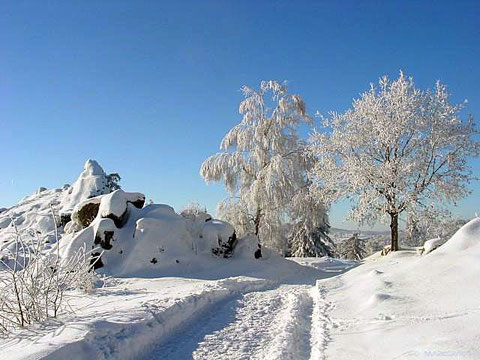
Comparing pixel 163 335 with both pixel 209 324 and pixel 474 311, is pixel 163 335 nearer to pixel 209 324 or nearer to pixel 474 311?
pixel 209 324

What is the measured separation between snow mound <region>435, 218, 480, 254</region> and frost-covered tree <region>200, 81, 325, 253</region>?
12.5 metres

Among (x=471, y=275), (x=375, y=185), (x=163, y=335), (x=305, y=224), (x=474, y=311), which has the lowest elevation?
(x=163, y=335)

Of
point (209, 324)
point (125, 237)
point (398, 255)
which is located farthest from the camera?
point (125, 237)

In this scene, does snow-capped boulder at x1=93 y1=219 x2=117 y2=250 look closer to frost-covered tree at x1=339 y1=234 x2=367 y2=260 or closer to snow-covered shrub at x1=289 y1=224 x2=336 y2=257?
snow-covered shrub at x1=289 y1=224 x2=336 y2=257

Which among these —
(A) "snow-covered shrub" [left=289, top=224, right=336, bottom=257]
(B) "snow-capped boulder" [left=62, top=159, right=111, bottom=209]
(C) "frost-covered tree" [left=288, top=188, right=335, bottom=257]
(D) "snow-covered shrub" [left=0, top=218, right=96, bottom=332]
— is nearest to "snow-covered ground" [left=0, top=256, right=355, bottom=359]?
(D) "snow-covered shrub" [left=0, top=218, right=96, bottom=332]

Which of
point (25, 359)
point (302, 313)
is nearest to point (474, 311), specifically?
point (302, 313)

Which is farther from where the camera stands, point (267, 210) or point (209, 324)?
point (267, 210)

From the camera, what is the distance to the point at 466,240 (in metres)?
7.94

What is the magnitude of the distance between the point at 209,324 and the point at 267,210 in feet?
47.9

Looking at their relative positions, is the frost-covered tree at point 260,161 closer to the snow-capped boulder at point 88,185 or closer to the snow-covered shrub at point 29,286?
the snow-capped boulder at point 88,185

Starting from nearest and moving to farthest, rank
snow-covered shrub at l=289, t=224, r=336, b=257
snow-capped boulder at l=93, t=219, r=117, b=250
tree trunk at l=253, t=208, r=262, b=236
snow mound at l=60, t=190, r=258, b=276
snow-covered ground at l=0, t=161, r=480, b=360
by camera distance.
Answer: snow-covered ground at l=0, t=161, r=480, b=360, snow mound at l=60, t=190, r=258, b=276, snow-capped boulder at l=93, t=219, r=117, b=250, tree trunk at l=253, t=208, r=262, b=236, snow-covered shrub at l=289, t=224, r=336, b=257

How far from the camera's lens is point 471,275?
20.0 ft

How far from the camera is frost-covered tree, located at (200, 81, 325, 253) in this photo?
21.3 metres

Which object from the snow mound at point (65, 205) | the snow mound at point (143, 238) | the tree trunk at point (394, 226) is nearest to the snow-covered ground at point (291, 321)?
the snow mound at point (143, 238)
